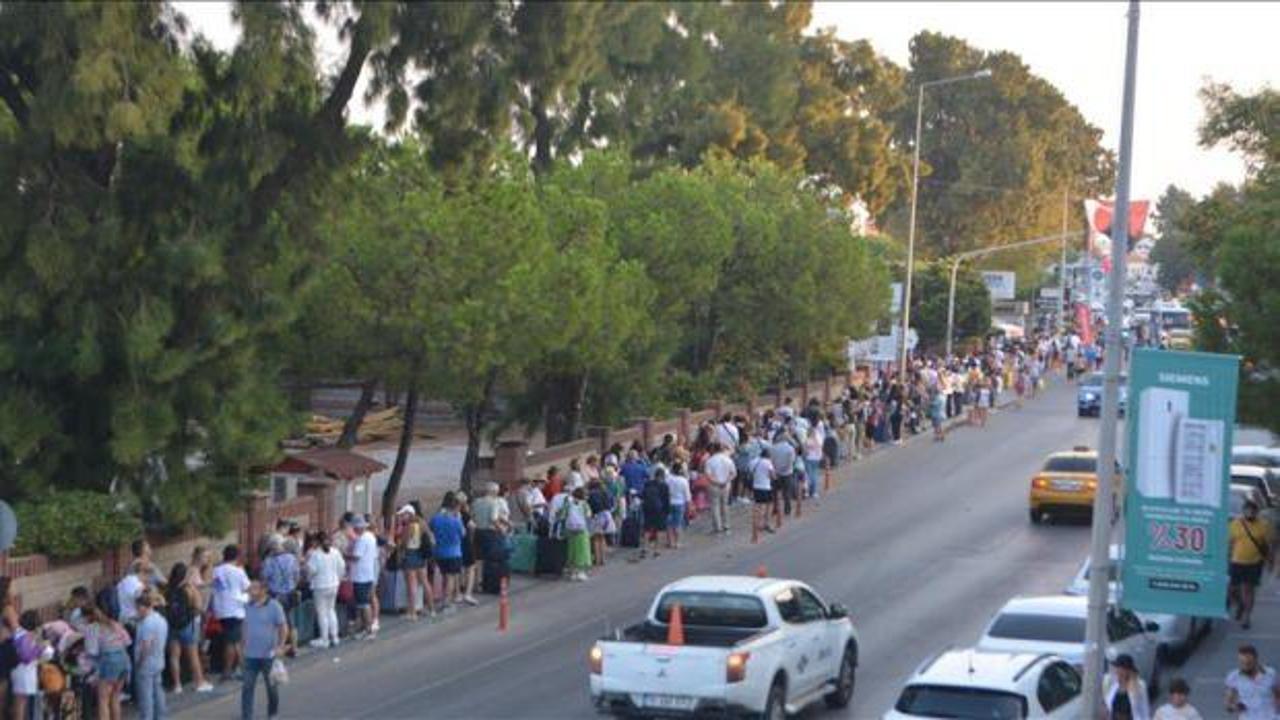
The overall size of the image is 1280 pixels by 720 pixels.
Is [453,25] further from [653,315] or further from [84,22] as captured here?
[653,315]

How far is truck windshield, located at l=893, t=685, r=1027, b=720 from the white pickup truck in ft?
7.49

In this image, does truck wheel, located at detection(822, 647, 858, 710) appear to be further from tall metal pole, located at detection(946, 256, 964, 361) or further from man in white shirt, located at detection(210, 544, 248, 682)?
tall metal pole, located at detection(946, 256, 964, 361)

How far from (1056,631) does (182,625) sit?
9.26 meters

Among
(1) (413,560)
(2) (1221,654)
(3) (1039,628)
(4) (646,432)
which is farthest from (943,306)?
(3) (1039,628)

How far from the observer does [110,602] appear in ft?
70.5

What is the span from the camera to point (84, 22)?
2195cm

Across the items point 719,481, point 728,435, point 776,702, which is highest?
point 728,435

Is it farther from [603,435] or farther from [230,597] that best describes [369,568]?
[603,435]

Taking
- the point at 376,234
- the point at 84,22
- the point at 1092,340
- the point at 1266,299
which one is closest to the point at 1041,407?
the point at 1092,340

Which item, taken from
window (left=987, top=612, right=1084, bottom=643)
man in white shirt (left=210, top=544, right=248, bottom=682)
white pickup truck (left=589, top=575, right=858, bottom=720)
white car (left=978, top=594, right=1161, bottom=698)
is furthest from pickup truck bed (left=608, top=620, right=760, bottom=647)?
man in white shirt (left=210, top=544, right=248, bottom=682)

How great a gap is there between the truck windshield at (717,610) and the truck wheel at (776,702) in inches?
24.8

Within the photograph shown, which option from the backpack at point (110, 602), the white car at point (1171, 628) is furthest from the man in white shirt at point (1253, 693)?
the backpack at point (110, 602)

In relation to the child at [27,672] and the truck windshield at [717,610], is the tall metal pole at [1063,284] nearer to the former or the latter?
the truck windshield at [717,610]

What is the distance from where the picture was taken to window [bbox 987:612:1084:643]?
69.3ft
